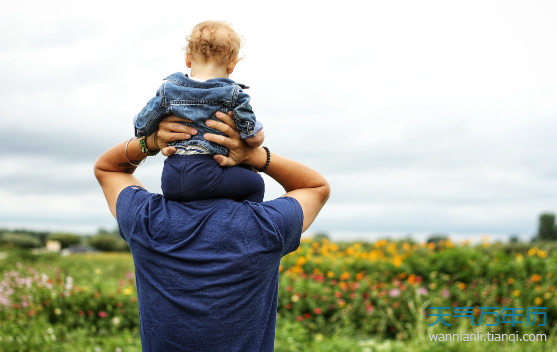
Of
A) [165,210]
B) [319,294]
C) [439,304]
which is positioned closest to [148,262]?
[165,210]

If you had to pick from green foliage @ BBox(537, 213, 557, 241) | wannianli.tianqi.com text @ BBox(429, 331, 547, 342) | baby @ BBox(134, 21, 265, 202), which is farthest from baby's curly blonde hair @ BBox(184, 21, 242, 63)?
green foliage @ BBox(537, 213, 557, 241)

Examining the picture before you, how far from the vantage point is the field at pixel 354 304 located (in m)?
4.74

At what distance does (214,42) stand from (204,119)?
338 millimetres

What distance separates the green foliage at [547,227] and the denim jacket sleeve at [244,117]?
1448cm

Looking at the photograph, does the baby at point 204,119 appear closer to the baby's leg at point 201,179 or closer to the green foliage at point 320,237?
the baby's leg at point 201,179

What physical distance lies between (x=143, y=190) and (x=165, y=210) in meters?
0.25

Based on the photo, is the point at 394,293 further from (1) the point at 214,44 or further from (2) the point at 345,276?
(1) the point at 214,44

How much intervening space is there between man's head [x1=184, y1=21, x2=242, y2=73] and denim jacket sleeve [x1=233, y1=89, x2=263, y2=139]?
8.0 inches

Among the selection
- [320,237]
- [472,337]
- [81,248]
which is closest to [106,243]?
[81,248]

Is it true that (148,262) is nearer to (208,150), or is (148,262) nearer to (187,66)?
(208,150)

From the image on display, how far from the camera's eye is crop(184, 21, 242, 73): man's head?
1953mm

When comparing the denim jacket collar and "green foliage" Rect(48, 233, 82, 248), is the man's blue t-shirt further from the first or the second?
"green foliage" Rect(48, 233, 82, 248)

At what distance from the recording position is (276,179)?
2.16 m

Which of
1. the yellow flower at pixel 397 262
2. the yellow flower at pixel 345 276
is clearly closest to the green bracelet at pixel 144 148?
the yellow flower at pixel 345 276
